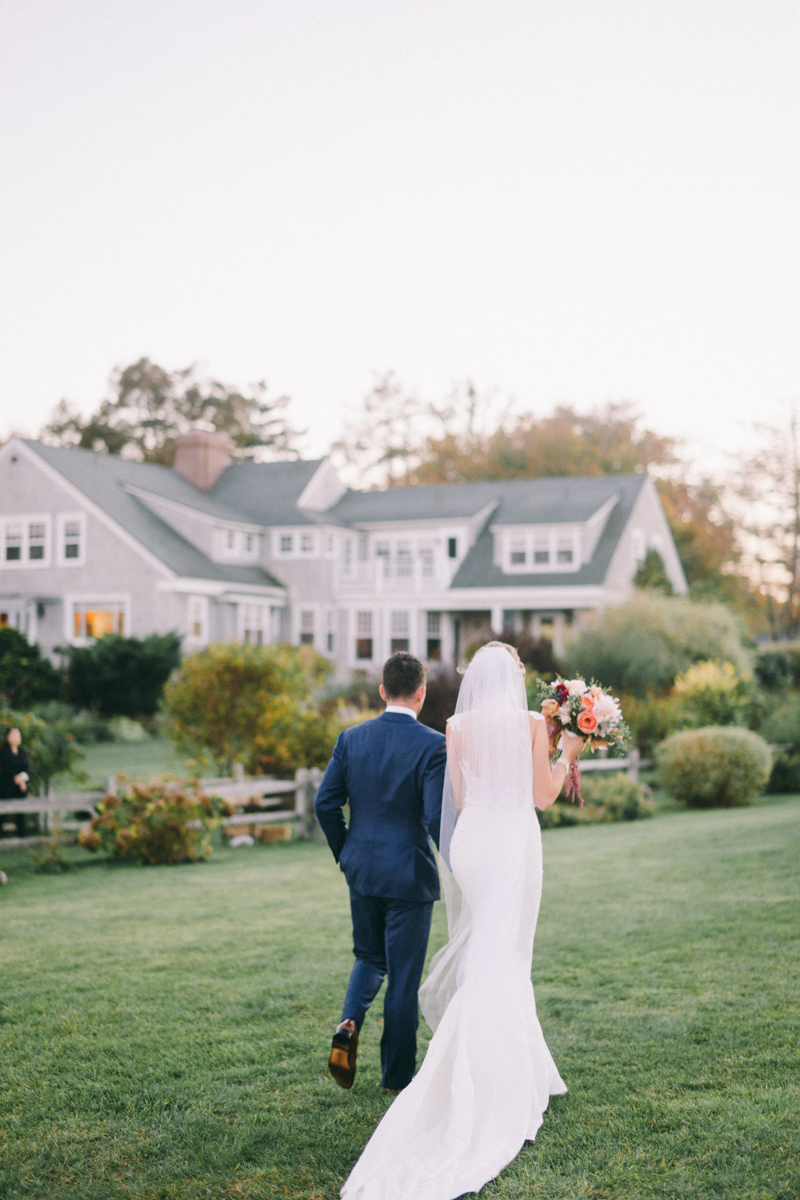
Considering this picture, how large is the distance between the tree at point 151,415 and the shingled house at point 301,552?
Answer: 1507cm

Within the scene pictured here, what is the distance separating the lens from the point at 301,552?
37.8 metres

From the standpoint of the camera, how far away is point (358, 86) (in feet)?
44.0

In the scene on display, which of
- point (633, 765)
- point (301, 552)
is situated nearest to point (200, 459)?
point (301, 552)

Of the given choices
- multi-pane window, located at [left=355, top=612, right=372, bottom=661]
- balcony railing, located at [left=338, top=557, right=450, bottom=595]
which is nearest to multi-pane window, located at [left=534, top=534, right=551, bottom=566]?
balcony railing, located at [left=338, top=557, right=450, bottom=595]

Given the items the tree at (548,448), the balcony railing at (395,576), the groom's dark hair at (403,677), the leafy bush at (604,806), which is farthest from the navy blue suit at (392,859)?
the tree at (548,448)

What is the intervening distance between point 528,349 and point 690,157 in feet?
101

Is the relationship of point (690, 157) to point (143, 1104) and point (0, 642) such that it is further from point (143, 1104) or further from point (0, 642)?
point (0, 642)

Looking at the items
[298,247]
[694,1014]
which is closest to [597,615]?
[298,247]

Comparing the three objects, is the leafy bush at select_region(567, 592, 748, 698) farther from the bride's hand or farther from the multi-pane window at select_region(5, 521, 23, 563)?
the bride's hand

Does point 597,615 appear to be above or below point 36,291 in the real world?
below

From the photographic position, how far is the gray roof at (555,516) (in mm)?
34812

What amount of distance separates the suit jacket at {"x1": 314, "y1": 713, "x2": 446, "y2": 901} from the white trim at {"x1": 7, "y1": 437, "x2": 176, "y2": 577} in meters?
27.9

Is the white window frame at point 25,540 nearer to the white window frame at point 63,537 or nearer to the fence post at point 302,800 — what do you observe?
the white window frame at point 63,537

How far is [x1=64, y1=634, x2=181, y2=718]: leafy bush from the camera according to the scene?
27984 mm
